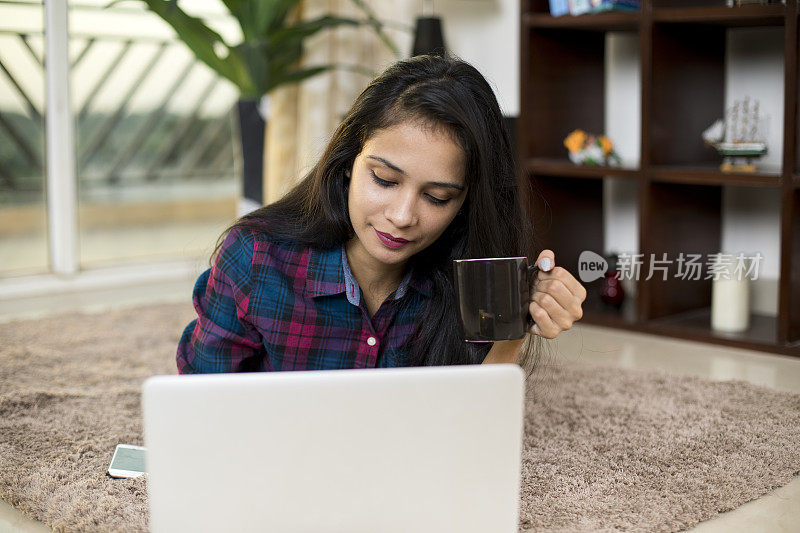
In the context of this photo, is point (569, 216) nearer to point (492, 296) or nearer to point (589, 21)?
point (589, 21)

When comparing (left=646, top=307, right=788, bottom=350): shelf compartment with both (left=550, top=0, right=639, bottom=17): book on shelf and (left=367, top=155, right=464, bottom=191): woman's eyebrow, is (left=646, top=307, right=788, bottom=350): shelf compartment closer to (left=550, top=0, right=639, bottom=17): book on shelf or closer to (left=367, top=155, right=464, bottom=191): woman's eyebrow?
(left=550, top=0, right=639, bottom=17): book on shelf

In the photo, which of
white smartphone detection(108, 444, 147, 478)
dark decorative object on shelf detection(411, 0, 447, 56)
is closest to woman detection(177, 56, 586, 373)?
white smartphone detection(108, 444, 147, 478)

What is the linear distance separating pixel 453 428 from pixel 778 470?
0.91 meters

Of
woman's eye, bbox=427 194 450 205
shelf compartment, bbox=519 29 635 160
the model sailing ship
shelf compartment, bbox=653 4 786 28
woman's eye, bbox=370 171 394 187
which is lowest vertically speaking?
woman's eye, bbox=427 194 450 205

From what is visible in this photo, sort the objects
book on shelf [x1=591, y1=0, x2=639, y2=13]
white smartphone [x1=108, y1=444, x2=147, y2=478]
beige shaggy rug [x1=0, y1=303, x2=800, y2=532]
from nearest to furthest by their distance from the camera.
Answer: beige shaggy rug [x1=0, y1=303, x2=800, y2=532]
white smartphone [x1=108, y1=444, x2=147, y2=478]
book on shelf [x1=591, y1=0, x2=639, y2=13]

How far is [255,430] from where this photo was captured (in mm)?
928

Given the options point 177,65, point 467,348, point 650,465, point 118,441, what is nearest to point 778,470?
point 650,465

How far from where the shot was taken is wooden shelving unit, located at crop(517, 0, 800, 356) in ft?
7.97

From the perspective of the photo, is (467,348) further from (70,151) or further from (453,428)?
(70,151)

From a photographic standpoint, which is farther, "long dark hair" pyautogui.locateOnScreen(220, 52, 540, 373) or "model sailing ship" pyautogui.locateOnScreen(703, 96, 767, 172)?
"model sailing ship" pyautogui.locateOnScreen(703, 96, 767, 172)

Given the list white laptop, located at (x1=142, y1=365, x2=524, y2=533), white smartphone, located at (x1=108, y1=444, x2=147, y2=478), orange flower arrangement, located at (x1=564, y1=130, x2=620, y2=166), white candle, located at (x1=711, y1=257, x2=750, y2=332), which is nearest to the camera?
white laptop, located at (x1=142, y1=365, x2=524, y2=533)

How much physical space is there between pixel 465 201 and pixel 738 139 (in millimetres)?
1460

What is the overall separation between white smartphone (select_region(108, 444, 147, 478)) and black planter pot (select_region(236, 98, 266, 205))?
1833 millimetres

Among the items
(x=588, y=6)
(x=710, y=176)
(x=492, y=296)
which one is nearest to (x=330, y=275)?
(x=492, y=296)
